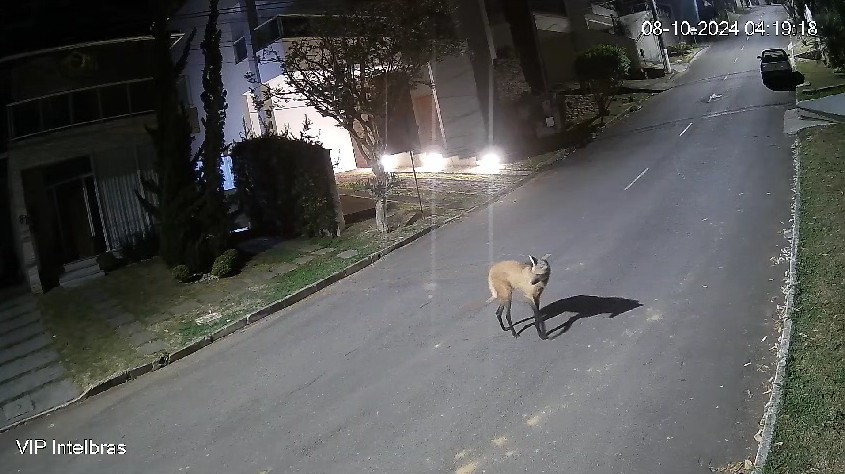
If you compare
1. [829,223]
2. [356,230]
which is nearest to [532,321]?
[829,223]

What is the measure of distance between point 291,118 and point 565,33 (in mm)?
21898

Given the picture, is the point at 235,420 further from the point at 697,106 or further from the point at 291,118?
the point at 697,106

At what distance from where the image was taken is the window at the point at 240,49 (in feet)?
73.8

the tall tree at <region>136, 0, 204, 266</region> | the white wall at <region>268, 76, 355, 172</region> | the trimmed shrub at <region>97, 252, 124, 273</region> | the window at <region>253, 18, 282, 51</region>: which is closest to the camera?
the tall tree at <region>136, 0, 204, 266</region>

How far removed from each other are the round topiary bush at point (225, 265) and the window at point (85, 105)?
260 inches

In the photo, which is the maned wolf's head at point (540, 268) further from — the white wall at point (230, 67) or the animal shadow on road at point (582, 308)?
the white wall at point (230, 67)

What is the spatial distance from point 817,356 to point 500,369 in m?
3.30

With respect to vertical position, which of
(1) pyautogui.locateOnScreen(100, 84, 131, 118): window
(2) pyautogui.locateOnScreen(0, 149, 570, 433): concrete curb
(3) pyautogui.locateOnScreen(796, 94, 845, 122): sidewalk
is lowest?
Answer: (2) pyautogui.locateOnScreen(0, 149, 570, 433): concrete curb

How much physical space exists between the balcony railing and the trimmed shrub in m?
3.92

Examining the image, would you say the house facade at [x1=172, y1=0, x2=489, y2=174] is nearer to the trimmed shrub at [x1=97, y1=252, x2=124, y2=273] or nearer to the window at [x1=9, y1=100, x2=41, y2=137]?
the window at [x1=9, y1=100, x2=41, y2=137]

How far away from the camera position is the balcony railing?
16188mm

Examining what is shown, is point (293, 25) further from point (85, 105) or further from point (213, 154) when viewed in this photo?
point (85, 105)

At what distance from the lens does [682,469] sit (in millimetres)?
4781
